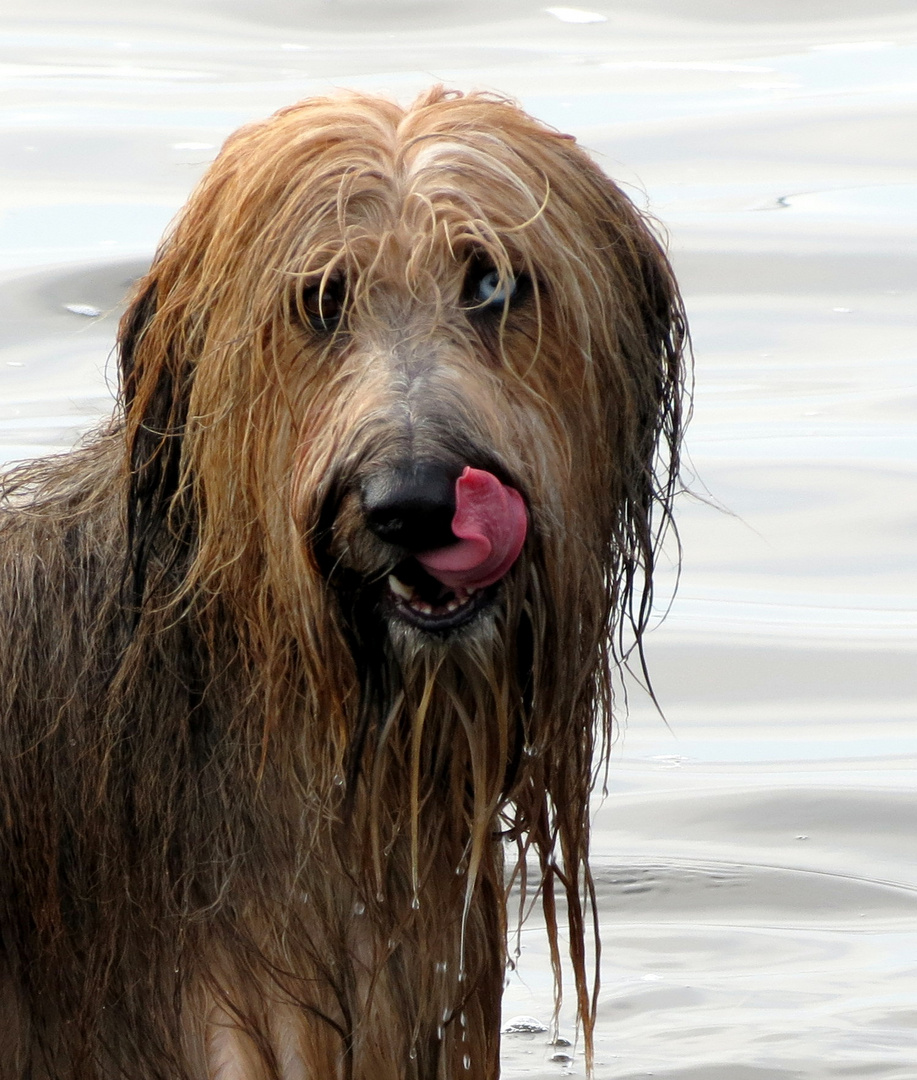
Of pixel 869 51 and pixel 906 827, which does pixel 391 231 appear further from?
pixel 869 51

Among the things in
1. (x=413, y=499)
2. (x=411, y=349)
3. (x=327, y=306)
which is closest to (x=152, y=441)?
(x=327, y=306)

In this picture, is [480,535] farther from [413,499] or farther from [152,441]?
[152,441]

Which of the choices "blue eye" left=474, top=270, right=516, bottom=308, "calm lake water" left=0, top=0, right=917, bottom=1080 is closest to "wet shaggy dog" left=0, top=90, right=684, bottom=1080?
"blue eye" left=474, top=270, right=516, bottom=308

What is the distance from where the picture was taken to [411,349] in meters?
2.85

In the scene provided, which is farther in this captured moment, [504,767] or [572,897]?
[572,897]

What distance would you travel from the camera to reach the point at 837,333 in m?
8.40

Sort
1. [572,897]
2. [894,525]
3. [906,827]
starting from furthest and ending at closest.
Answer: [894,525], [906,827], [572,897]

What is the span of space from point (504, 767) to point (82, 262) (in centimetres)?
570

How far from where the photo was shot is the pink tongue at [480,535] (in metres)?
2.69

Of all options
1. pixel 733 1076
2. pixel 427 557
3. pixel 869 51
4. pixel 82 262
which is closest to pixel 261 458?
pixel 427 557

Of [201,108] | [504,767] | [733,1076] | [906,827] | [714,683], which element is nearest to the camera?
[504,767]

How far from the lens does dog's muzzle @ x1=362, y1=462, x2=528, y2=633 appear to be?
2.67 metres

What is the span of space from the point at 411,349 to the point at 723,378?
531cm

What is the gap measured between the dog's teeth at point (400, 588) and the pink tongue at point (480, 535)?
47 mm
